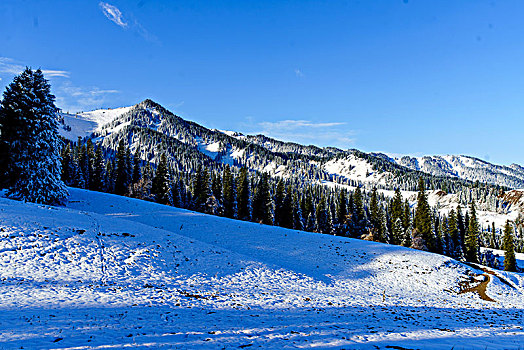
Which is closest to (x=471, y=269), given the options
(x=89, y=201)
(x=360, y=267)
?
(x=360, y=267)

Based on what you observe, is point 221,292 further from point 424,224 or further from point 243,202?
point 424,224

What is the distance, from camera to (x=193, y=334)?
35.1 ft

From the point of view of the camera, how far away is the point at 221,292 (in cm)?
1817

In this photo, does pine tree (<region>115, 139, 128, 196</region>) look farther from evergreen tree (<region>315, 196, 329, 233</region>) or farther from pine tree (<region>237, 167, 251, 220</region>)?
evergreen tree (<region>315, 196, 329, 233</region>)

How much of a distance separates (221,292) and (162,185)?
48415 millimetres

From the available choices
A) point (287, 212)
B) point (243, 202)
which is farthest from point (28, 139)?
point (287, 212)

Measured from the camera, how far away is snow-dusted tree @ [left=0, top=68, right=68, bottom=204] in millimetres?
30734

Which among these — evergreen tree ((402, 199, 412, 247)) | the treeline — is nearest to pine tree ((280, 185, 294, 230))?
the treeline

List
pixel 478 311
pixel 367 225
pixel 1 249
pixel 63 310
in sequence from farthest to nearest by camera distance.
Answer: pixel 367 225 < pixel 478 311 < pixel 1 249 < pixel 63 310

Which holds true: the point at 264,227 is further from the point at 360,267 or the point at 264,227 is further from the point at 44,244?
the point at 44,244

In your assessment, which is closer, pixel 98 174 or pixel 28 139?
pixel 28 139

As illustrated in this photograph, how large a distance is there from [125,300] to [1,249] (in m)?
10.1

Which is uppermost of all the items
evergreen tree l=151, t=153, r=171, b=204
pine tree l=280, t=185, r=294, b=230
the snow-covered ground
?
evergreen tree l=151, t=153, r=171, b=204

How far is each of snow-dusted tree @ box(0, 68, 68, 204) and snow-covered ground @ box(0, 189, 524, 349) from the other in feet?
17.0
